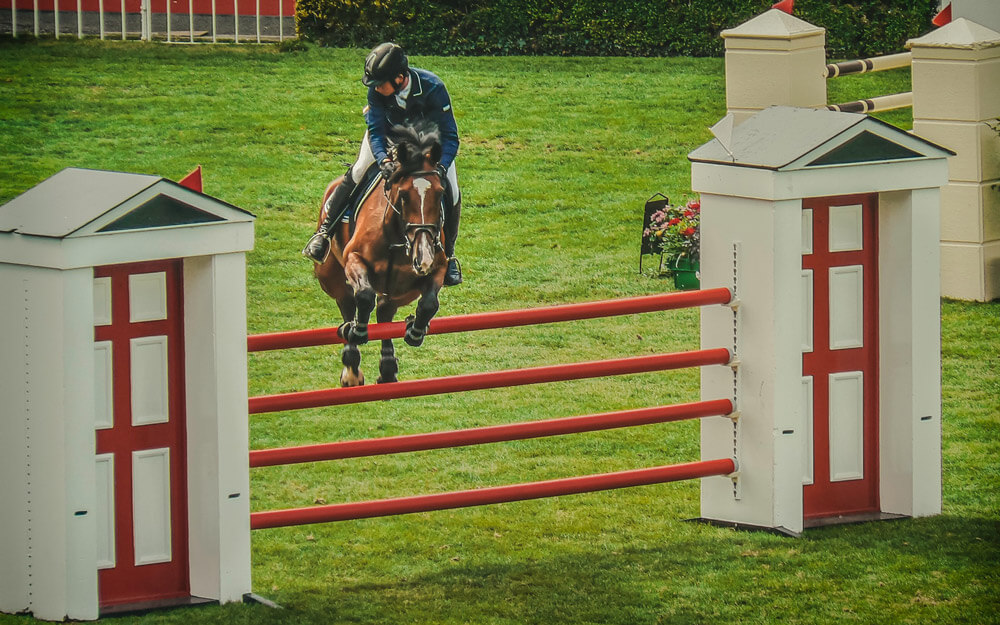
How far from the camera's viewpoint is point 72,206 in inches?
252

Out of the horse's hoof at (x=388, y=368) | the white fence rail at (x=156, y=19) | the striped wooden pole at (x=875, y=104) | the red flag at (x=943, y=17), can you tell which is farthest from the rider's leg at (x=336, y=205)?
the white fence rail at (x=156, y=19)

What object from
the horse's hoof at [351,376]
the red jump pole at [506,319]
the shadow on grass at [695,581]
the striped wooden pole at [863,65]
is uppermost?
the striped wooden pole at [863,65]

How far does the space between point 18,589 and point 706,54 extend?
46.6ft

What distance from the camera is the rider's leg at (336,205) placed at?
27.2 feet

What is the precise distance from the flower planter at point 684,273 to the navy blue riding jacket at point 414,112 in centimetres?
514

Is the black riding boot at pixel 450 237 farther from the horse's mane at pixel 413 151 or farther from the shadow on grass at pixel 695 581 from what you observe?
the shadow on grass at pixel 695 581

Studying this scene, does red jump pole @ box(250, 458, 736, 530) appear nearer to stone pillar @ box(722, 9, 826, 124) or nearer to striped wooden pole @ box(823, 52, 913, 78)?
stone pillar @ box(722, 9, 826, 124)

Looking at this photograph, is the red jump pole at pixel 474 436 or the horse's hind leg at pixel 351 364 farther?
the horse's hind leg at pixel 351 364

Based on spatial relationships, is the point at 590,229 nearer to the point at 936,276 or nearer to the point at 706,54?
the point at 706,54

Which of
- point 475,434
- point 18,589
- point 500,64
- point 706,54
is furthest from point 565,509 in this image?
point 706,54

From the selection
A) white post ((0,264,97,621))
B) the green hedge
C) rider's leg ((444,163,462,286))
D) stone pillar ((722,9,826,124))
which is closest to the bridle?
rider's leg ((444,163,462,286))

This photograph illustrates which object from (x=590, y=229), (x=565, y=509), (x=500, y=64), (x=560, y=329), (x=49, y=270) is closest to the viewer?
(x=49, y=270)

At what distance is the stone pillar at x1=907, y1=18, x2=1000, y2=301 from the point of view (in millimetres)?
12945

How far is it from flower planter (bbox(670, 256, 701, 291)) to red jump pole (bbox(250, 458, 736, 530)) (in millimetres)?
5405
